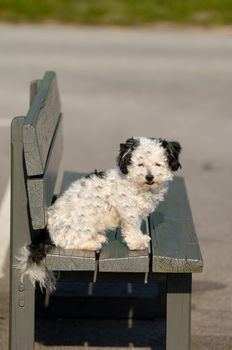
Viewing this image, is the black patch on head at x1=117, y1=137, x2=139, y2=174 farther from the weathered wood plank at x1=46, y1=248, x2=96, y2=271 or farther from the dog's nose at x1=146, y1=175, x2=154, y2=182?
the weathered wood plank at x1=46, y1=248, x2=96, y2=271

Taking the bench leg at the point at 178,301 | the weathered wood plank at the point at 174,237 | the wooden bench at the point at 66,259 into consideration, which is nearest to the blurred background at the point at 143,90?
the weathered wood plank at the point at 174,237

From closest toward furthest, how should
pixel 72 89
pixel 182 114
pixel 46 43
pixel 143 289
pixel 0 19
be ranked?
pixel 143 289 → pixel 182 114 → pixel 72 89 → pixel 46 43 → pixel 0 19

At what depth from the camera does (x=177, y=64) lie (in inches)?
648

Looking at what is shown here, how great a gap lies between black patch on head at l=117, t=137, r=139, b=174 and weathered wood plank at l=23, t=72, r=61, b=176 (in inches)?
14.4

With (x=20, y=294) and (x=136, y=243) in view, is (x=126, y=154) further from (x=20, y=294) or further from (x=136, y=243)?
(x=20, y=294)

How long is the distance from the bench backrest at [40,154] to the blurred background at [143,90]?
3.17 feet

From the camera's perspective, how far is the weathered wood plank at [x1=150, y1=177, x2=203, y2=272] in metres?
4.89

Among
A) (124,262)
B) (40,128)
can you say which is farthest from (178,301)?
(40,128)

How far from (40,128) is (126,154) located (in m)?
0.43

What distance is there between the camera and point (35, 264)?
5.02 m

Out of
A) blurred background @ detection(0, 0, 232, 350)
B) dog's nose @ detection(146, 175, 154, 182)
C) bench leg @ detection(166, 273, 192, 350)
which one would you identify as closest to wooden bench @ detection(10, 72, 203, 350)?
bench leg @ detection(166, 273, 192, 350)

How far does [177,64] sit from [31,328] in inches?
460

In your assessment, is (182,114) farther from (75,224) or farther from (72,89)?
(75,224)

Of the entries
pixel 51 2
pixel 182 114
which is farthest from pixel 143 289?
pixel 51 2
